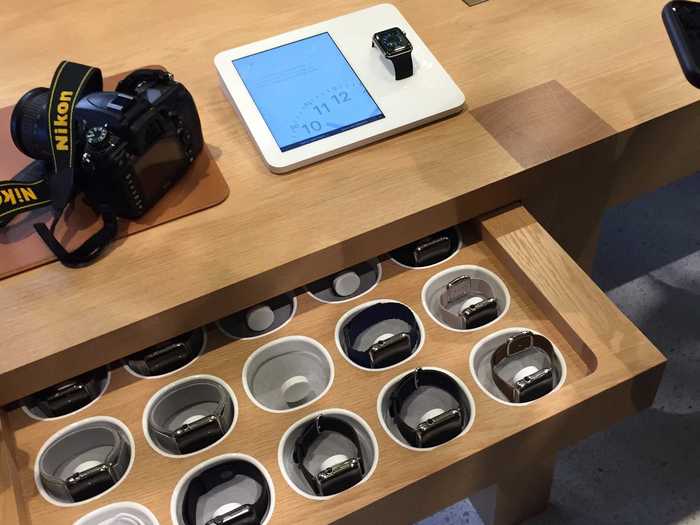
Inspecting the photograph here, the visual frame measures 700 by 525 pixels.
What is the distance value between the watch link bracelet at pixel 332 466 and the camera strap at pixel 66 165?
256mm

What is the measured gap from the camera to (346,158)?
833mm

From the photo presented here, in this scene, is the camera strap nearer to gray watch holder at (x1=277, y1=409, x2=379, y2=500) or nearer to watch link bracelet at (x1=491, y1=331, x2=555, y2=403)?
gray watch holder at (x1=277, y1=409, x2=379, y2=500)

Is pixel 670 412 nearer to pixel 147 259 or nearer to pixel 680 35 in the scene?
pixel 680 35

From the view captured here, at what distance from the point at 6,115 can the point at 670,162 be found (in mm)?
720

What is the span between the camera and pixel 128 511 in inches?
26.4

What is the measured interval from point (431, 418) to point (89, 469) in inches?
11.0

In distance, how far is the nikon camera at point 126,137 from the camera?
28.5 inches

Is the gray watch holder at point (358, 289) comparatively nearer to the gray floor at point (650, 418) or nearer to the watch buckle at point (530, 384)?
the watch buckle at point (530, 384)

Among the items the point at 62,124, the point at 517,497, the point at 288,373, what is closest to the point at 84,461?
the point at 288,373

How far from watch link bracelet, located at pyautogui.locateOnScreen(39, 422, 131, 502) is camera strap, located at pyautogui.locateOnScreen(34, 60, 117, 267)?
6.0 inches

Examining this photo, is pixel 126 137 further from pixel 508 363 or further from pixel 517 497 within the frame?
pixel 517 497

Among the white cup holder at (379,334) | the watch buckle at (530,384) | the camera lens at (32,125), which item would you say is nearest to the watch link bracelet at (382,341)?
the white cup holder at (379,334)

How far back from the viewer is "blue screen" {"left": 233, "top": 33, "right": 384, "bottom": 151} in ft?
2.75

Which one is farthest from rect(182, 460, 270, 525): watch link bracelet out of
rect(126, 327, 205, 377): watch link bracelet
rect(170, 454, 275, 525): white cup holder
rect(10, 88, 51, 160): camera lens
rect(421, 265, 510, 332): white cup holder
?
rect(10, 88, 51, 160): camera lens
